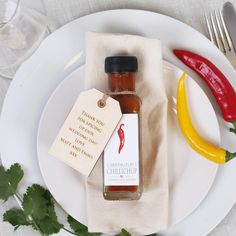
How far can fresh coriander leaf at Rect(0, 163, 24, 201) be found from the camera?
84 cm

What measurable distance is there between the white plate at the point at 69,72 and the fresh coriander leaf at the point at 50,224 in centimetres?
7

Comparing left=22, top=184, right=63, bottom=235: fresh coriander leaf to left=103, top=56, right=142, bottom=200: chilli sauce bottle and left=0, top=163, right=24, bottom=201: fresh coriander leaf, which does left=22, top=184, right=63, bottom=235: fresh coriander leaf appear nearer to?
left=0, top=163, right=24, bottom=201: fresh coriander leaf

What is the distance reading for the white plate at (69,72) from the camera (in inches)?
33.3

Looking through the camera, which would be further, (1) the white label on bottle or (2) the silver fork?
(2) the silver fork

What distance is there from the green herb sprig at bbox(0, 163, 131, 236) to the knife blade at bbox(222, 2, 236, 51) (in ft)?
1.53

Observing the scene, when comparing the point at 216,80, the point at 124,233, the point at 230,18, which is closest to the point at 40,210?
the point at 124,233

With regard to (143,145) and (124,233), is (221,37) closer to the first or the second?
(143,145)

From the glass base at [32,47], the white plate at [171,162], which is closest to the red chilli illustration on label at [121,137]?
the white plate at [171,162]

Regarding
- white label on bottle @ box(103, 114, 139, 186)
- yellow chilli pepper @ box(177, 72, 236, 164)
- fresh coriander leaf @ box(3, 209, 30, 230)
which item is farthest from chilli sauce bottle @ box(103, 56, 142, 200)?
fresh coriander leaf @ box(3, 209, 30, 230)

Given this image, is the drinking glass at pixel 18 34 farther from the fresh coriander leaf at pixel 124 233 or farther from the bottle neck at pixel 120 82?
the fresh coriander leaf at pixel 124 233

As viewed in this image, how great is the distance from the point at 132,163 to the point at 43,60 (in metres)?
0.27

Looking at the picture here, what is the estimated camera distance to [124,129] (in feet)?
2.48

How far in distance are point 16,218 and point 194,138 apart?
0.38 m

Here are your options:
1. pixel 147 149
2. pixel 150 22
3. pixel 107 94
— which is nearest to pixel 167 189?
pixel 147 149
